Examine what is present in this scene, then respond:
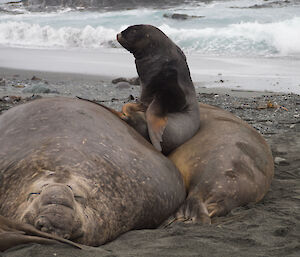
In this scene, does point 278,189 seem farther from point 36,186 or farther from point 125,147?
point 36,186

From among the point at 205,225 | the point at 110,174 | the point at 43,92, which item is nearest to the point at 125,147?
the point at 110,174

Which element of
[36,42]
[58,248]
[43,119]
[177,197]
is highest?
[43,119]

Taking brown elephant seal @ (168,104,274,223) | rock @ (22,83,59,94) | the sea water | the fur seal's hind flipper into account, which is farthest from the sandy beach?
the sea water

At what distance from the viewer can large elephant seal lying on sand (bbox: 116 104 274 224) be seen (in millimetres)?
3284

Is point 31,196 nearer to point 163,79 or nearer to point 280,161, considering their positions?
point 163,79

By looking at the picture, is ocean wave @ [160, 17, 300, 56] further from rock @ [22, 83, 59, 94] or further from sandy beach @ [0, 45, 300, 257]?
rock @ [22, 83, 59, 94]

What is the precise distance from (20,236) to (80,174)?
56cm

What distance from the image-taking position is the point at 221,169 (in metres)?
3.48

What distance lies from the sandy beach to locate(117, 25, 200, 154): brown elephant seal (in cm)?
82

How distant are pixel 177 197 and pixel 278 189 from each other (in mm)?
1113

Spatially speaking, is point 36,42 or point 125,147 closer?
point 125,147

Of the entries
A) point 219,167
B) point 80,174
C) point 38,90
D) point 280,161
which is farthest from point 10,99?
point 80,174

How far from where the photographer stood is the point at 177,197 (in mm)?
3082

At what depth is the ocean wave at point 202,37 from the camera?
57.5 feet
